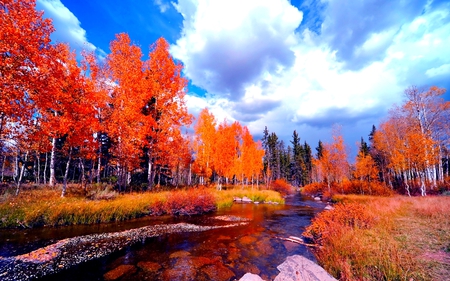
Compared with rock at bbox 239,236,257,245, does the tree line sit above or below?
above

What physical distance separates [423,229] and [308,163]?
74990 millimetres

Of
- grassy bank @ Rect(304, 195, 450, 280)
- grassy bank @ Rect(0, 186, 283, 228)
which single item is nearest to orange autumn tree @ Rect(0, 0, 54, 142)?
grassy bank @ Rect(0, 186, 283, 228)

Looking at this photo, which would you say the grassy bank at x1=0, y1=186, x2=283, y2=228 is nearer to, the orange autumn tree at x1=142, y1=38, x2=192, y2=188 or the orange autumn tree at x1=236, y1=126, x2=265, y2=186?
the orange autumn tree at x1=142, y1=38, x2=192, y2=188

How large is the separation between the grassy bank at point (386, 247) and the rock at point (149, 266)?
18.9ft

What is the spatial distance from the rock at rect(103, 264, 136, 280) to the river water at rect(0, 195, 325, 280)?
0.07 meters

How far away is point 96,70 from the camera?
19797 mm

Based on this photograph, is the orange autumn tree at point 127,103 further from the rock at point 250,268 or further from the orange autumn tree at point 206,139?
the rock at point 250,268

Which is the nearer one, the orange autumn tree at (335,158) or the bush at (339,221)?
the bush at (339,221)

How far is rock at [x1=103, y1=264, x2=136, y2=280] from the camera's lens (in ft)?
20.8

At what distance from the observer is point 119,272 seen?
21.9 feet

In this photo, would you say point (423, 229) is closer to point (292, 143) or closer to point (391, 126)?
point (391, 126)

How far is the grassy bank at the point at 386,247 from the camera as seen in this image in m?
4.85

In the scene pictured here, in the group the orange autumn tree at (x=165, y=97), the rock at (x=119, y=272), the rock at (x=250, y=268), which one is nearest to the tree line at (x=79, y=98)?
the orange autumn tree at (x=165, y=97)

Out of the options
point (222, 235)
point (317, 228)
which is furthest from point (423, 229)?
point (222, 235)
